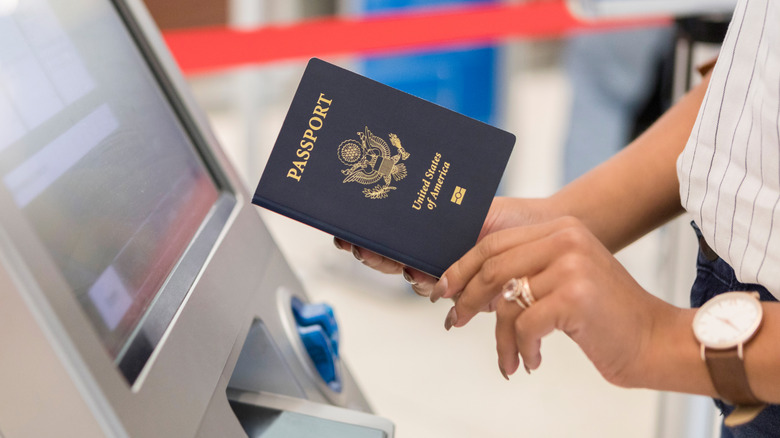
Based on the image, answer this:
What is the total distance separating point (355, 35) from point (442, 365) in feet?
3.25

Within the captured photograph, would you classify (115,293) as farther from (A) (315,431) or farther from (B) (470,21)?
(B) (470,21)

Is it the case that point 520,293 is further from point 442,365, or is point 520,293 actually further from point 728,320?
point 442,365

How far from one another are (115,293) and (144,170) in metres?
0.17

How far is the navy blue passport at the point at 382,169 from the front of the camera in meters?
0.69

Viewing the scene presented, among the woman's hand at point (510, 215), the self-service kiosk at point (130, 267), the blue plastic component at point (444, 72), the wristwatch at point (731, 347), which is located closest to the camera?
the self-service kiosk at point (130, 267)

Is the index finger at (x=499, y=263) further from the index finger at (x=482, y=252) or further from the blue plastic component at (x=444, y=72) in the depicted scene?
the blue plastic component at (x=444, y=72)

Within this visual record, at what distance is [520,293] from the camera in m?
0.61

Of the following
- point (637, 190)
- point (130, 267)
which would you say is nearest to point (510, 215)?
point (637, 190)

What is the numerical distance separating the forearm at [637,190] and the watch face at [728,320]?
0.28 meters

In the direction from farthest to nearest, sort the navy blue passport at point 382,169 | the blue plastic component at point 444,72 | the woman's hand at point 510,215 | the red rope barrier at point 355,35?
1. the blue plastic component at point 444,72
2. the red rope barrier at point 355,35
3. the woman's hand at point 510,215
4. the navy blue passport at point 382,169

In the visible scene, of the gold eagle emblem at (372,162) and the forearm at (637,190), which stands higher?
the forearm at (637,190)

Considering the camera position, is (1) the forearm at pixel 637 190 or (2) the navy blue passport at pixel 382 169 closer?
(2) the navy blue passport at pixel 382 169

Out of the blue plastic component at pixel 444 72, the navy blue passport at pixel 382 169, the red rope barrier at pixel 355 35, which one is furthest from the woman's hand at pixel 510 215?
the blue plastic component at pixel 444 72

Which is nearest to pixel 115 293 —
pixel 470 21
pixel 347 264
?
pixel 470 21
